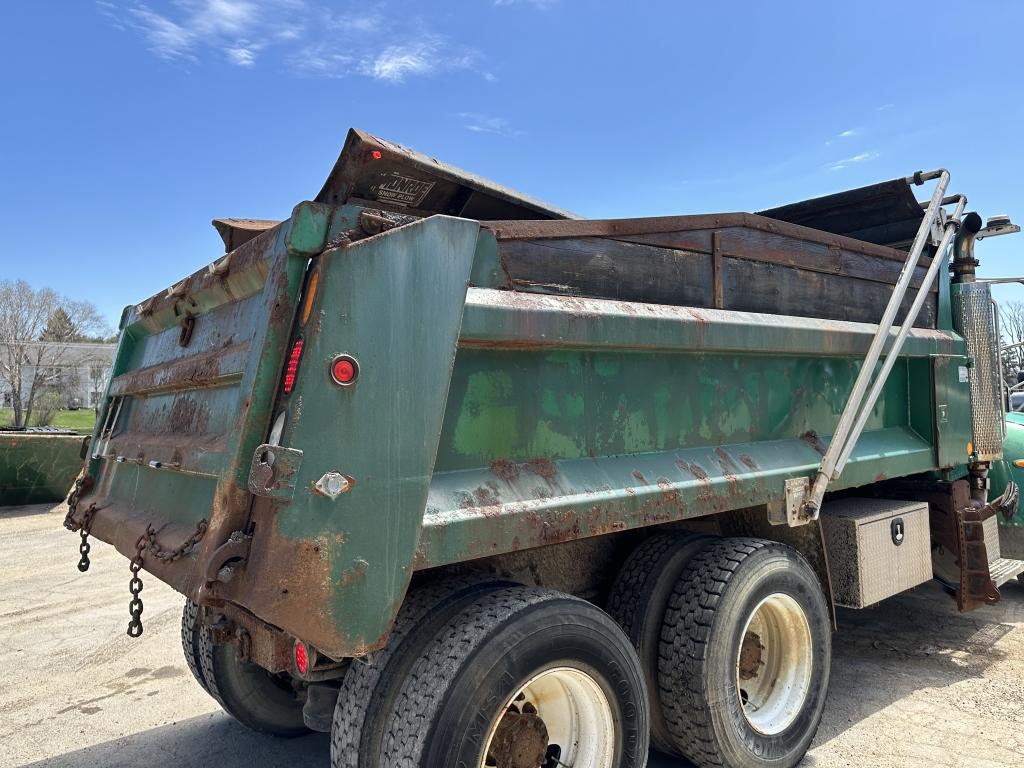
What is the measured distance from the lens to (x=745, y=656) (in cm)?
320

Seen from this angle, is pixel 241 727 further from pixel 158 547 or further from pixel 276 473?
pixel 276 473

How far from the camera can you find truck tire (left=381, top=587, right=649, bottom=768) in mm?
2025

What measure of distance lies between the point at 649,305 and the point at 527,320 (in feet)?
2.22

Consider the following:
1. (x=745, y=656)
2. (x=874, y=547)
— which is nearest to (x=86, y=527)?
(x=745, y=656)

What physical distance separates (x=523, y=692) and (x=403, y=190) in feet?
6.04

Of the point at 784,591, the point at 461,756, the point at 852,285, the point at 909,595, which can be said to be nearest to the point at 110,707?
→ the point at 461,756

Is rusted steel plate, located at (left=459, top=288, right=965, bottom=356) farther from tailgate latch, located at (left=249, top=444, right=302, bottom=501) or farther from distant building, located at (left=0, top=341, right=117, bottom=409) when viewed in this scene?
distant building, located at (left=0, top=341, right=117, bottom=409)

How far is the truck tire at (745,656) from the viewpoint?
111 inches

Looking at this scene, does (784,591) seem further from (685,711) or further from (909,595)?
(909,595)

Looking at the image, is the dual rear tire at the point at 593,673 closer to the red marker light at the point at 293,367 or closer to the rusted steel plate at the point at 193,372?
the red marker light at the point at 293,367

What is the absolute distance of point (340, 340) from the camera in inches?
79.4

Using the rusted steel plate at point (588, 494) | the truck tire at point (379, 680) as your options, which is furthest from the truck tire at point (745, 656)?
the truck tire at point (379, 680)

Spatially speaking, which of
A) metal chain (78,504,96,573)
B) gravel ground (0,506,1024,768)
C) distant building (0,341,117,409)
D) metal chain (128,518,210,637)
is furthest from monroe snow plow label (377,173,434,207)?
distant building (0,341,117,409)

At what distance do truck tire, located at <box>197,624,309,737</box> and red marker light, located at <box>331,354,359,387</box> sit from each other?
1936 mm
